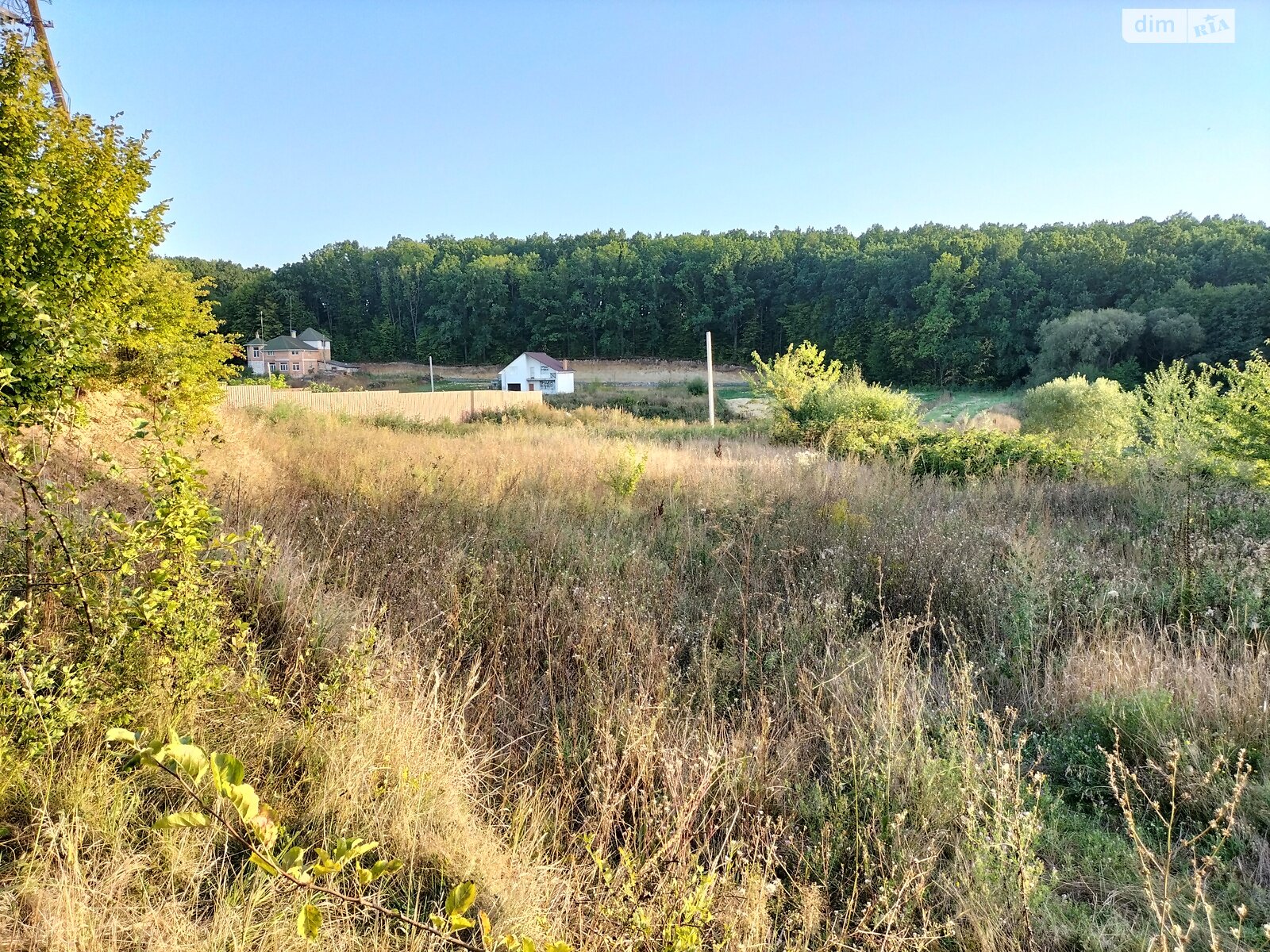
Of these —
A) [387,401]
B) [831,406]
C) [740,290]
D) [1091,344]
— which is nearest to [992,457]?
[831,406]

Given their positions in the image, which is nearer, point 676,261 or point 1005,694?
point 1005,694

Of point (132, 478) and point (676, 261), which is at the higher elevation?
point (676, 261)

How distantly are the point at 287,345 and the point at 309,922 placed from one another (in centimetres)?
8021

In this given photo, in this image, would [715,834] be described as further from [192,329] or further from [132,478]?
[192,329]

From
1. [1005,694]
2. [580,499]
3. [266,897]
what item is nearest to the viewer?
[266,897]

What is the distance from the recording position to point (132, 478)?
19.2 feet

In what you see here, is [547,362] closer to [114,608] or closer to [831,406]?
[831,406]

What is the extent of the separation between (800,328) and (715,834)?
79.5 metres

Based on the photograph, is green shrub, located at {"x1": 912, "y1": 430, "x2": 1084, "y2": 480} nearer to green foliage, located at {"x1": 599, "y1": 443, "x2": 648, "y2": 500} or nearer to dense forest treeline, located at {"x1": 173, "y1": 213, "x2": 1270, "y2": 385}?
green foliage, located at {"x1": 599, "y1": 443, "x2": 648, "y2": 500}

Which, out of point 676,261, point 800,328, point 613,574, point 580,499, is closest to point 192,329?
point 580,499

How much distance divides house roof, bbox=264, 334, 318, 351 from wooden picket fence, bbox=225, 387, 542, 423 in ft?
155

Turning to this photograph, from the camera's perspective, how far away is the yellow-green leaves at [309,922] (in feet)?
2.89

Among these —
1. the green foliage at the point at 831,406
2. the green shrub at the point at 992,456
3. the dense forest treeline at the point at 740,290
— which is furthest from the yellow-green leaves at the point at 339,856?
the dense forest treeline at the point at 740,290

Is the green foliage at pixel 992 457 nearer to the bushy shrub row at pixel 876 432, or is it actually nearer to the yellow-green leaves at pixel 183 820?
the bushy shrub row at pixel 876 432
